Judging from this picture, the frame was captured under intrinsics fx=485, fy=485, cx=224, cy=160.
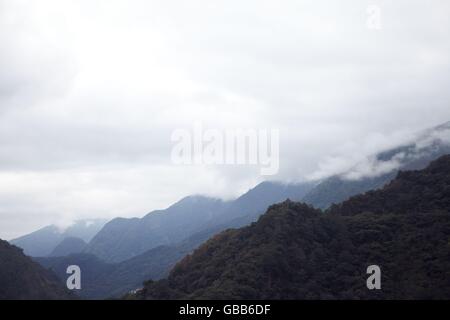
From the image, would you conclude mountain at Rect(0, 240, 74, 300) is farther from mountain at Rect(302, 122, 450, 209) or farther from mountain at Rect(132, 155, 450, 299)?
mountain at Rect(302, 122, 450, 209)

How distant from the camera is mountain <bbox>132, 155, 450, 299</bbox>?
53.2 m

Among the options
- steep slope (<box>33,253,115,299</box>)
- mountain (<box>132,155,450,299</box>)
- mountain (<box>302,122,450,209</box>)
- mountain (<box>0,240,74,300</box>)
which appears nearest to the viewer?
mountain (<box>132,155,450,299</box>)

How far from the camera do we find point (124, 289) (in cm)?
13700

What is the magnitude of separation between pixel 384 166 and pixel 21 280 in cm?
13715

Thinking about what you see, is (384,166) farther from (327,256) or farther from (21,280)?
(21,280)

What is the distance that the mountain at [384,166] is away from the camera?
530 feet

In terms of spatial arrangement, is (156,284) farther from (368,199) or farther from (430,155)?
(430,155)

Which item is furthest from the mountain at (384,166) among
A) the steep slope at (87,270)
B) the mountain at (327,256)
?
the mountain at (327,256)

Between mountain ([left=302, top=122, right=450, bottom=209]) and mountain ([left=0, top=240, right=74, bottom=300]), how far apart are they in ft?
369

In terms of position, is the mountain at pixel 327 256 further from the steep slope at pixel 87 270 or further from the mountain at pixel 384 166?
the mountain at pixel 384 166

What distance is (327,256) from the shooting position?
6078 cm

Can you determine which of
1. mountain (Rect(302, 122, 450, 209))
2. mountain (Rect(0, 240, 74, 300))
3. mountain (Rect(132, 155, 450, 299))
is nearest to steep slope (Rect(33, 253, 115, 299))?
mountain (Rect(0, 240, 74, 300))

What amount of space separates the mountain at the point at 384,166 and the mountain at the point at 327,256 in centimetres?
8847

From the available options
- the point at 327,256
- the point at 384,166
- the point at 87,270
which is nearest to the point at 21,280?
the point at 327,256
